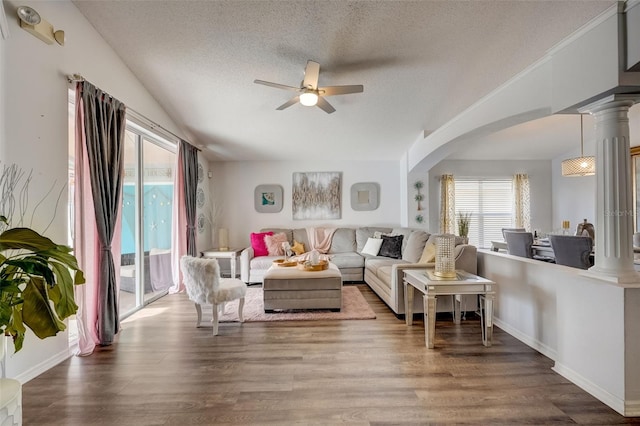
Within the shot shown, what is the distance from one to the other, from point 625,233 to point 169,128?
515cm

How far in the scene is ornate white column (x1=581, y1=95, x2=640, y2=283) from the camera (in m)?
1.96

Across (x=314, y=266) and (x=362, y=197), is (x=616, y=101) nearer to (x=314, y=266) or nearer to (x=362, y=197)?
(x=314, y=266)

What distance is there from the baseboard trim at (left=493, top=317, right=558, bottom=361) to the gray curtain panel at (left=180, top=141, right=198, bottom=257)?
14.6 ft

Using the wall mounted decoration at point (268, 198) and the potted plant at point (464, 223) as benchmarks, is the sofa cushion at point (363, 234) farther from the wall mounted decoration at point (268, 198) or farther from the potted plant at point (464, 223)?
the wall mounted decoration at point (268, 198)

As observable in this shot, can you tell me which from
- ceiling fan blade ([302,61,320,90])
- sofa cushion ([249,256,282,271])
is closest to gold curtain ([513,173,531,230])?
sofa cushion ([249,256,282,271])

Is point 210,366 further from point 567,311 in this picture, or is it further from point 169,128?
point 169,128

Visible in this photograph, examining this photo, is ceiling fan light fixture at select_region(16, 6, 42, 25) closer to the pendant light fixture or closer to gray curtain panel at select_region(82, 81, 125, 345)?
gray curtain panel at select_region(82, 81, 125, 345)

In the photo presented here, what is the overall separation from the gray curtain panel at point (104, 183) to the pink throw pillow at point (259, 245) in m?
2.73

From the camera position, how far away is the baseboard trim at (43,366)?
2.16m

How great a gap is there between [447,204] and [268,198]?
379 cm

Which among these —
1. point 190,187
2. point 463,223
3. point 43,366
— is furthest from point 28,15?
point 463,223

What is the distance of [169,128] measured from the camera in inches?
176

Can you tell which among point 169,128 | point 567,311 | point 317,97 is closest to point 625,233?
point 567,311

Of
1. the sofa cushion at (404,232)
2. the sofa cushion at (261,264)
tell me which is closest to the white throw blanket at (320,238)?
the sofa cushion at (261,264)
